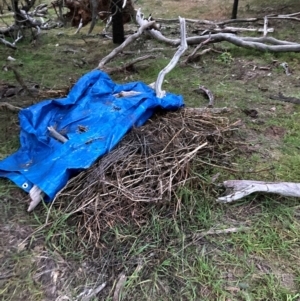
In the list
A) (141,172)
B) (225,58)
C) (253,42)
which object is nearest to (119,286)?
(141,172)

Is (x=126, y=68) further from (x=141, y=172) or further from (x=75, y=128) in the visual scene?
(x=141, y=172)

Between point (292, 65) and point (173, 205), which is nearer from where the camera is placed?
point (173, 205)

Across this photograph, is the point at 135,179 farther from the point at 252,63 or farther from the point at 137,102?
the point at 252,63

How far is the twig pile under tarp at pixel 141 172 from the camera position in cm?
221

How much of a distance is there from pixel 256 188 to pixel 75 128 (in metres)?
1.39

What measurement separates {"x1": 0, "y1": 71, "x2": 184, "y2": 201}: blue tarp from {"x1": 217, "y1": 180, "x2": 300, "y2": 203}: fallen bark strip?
0.86 meters

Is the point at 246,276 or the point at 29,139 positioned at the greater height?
the point at 29,139

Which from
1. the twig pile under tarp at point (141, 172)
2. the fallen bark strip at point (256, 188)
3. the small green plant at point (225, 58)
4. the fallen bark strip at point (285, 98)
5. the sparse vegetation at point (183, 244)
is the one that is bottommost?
the fallen bark strip at point (285, 98)

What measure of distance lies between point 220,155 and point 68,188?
112 cm

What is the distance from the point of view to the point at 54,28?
23.8ft

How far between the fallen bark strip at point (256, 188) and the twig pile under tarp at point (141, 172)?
26cm

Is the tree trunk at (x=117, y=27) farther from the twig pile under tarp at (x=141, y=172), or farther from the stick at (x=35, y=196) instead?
the stick at (x=35, y=196)

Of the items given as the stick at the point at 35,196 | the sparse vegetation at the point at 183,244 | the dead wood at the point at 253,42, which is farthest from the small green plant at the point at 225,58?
the stick at the point at 35,196

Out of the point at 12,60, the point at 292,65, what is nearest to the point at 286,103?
the point at 292,65
